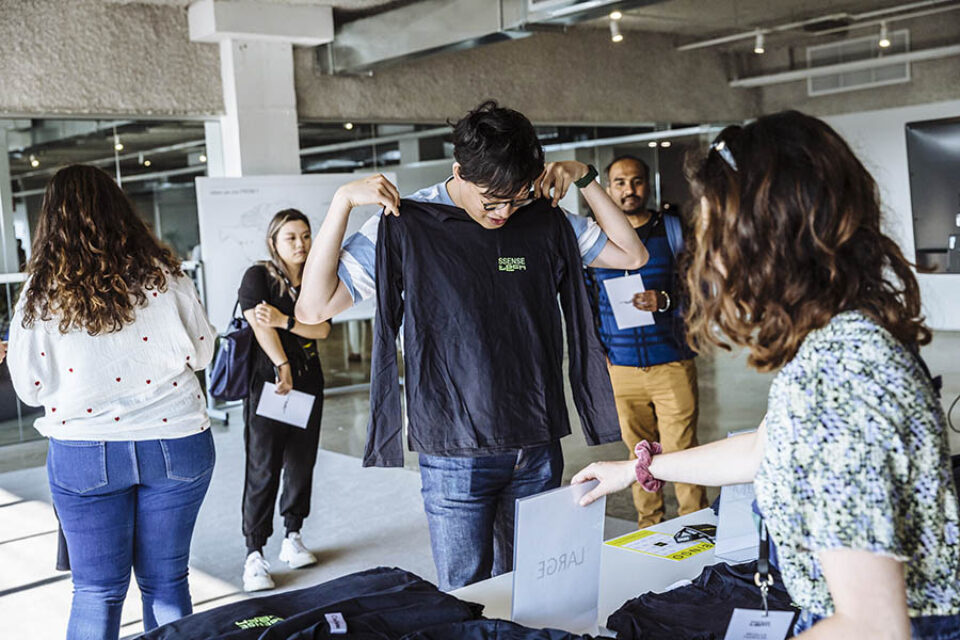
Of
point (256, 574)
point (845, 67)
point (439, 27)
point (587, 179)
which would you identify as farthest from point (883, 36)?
point (587, 179)

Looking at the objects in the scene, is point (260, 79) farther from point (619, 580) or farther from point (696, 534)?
point (619, 580)

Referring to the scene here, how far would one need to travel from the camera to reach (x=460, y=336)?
2297 millimetres

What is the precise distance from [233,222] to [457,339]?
513cm

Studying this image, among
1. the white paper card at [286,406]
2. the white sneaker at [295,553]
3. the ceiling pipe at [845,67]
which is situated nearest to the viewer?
the white paper card at [286,406]

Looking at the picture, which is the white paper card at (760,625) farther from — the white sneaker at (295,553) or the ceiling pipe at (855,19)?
the ceiling pipe at (855,19)

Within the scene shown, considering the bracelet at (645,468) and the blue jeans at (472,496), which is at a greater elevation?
the bracelet at (645,468)

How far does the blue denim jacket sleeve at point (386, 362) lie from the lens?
7.56 ft

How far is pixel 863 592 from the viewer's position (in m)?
1.04

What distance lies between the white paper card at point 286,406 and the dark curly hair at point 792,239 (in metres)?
3.31

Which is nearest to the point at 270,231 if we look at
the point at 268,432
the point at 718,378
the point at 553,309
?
the point at 268,432

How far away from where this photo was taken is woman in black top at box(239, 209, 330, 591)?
425 cm

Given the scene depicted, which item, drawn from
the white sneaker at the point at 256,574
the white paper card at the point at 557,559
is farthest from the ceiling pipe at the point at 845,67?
the white paper card at the point at 557,559

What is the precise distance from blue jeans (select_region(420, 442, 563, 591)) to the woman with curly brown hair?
792mm

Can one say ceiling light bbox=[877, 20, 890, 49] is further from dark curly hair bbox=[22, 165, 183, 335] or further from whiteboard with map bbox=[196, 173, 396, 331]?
dark curly hair bbox=[22, 165, 183, 335]
